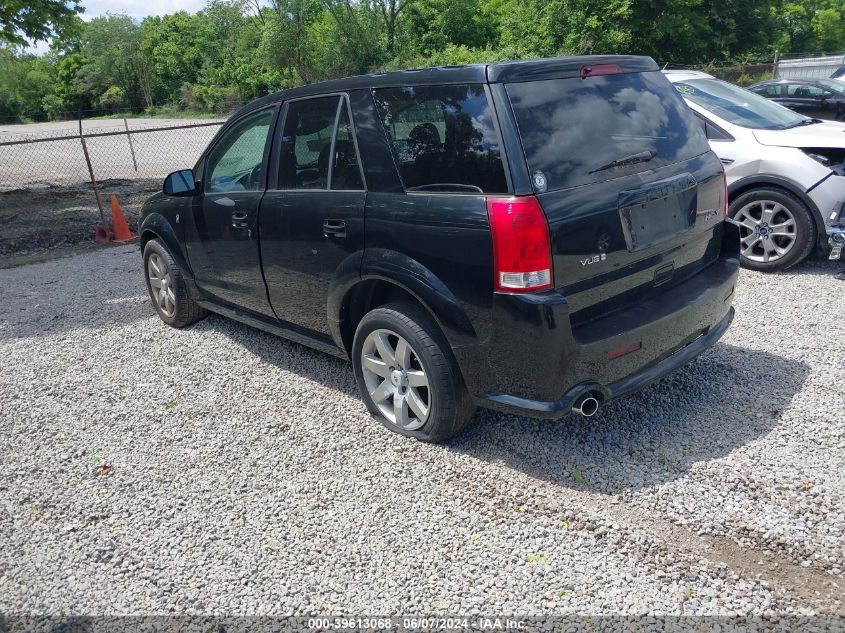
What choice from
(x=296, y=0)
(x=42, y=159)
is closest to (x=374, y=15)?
(x=296, y=0)

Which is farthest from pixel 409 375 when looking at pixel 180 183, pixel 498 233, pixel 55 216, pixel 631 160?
pixel 55 216

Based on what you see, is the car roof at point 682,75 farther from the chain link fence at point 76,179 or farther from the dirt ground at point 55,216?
the dirt ground at point 55,216

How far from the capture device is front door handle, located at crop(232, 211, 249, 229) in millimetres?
4641

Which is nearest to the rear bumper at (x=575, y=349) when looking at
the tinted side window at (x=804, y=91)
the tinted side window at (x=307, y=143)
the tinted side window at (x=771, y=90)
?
the tinted side window at (x=307, y=143)

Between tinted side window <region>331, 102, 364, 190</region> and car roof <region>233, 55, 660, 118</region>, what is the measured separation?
205 mm

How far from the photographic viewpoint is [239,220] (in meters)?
4.68

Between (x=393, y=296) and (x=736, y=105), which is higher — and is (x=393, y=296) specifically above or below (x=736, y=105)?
below

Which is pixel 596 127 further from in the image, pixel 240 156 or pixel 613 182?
pixel 240 156

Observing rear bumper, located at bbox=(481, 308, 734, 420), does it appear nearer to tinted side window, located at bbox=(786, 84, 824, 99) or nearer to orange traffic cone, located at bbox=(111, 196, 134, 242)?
orange traffic cone, located at bbox=(111, 196, 134, 242)

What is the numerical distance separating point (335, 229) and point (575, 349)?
5.07 feet

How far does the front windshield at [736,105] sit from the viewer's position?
7.03 metres

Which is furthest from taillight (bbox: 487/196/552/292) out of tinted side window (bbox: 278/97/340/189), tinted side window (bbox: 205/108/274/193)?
tinted side window (bbox: 205/108/274/193)

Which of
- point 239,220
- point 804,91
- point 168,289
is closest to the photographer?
point 239,220

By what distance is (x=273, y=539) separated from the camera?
3.18m
